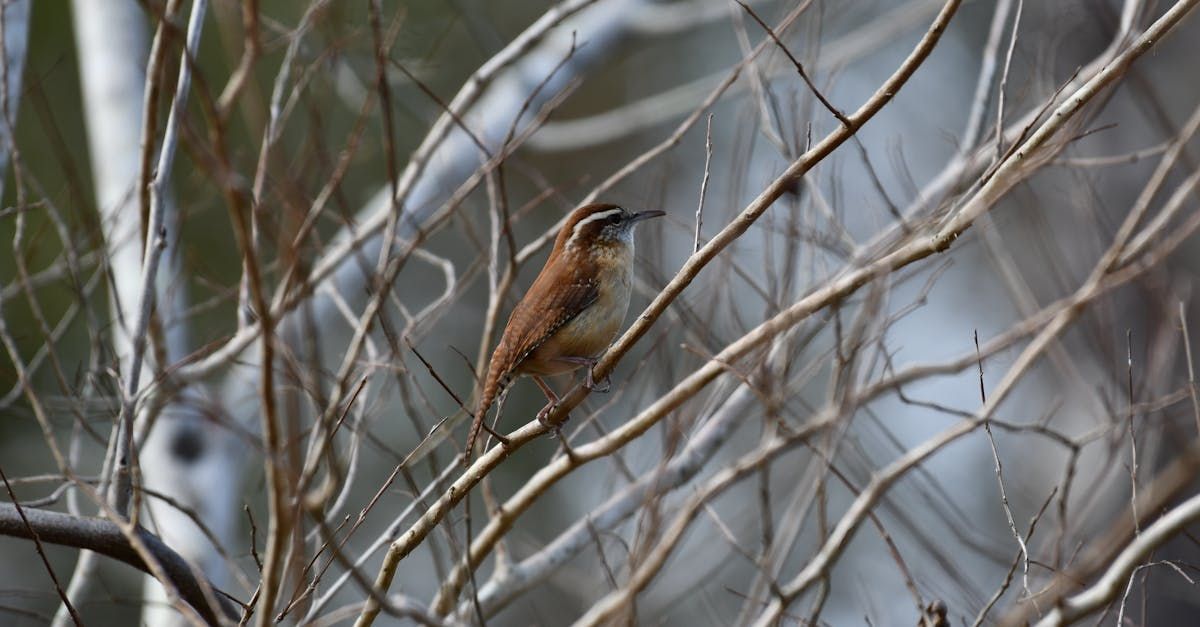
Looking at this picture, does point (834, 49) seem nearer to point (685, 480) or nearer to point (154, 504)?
point (685, 480)

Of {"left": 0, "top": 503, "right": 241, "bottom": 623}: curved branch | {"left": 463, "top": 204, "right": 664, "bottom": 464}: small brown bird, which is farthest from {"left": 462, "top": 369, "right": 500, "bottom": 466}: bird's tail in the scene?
{"left": 0, "top": 503, "right": 241, "bottom": 623}: curved branch

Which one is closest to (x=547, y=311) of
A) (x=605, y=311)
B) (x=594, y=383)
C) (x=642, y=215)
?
(x=605, y=311)

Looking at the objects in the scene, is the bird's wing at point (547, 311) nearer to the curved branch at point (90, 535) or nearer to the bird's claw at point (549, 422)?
the bird's claw at point (549, 422)

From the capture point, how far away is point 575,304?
531cm

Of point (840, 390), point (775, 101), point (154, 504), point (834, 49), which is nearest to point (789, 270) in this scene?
point (840, 390)

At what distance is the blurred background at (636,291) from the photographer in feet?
12.7

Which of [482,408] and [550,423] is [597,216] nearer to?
[482,408]

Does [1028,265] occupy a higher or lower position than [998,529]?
higher

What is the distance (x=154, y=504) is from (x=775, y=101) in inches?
181

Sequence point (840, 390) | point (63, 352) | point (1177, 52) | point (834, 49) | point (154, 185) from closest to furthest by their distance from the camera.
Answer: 1. point (154, 185)
2. point (840, 390)
3. point (834, 49)
4. point (1177, 52)
5. point (63, 352)

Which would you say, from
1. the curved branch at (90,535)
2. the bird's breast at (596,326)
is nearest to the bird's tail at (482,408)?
the bird's breast at (596,326)

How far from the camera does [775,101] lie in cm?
537

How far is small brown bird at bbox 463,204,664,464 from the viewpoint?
5.12 m

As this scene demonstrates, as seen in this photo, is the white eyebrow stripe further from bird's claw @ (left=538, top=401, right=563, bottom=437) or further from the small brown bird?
bird's claw @ (left=538, top=401, right=563, bottom=437)
